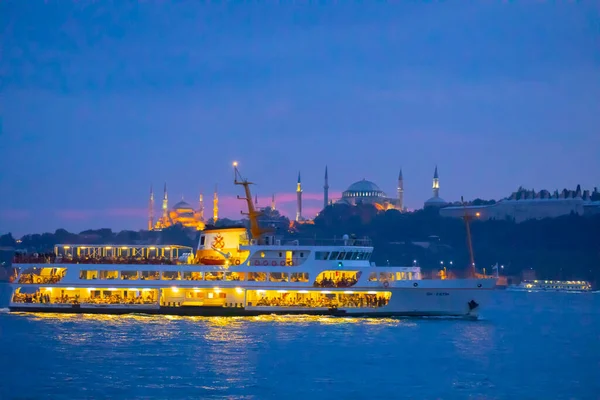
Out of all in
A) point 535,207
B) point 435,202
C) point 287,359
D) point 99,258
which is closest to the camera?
point 287,359

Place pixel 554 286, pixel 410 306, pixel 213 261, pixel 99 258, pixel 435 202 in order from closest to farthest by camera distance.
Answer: pixel 410 306 < pixel 213 261 < pixel 99 258 < pixel 554 286 < pixel 435 202

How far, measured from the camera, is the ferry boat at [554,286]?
131125 mm

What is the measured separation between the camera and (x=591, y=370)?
129ft

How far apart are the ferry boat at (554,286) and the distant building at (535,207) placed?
2618cm

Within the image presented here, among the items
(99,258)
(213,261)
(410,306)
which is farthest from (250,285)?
(99,258)

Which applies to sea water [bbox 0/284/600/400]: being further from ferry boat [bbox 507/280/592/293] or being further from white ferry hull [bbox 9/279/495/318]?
ferry boat [bbox 507/280/592/293]

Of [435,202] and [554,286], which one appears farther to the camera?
[435,202]

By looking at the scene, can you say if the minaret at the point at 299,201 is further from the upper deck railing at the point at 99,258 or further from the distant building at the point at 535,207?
the upper deck railing at the point at 99,258

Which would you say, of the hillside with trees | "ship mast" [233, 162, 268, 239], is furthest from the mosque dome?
"ship mast" [233, 162, 268, 239]

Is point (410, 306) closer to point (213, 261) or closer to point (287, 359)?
point (213, 261)

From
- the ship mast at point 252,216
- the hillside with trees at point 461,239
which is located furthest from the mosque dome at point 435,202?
the ship mast at point 252,216

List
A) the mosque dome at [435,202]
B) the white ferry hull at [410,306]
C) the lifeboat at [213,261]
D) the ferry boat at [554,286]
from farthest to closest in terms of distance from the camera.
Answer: the mosque dome at [435,202] → the ferry boat at [554,286] → the lifeboat at [213,261] → the white ferry hull at [410,306]

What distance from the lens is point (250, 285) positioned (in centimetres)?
5122

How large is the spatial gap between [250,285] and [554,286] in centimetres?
8895
